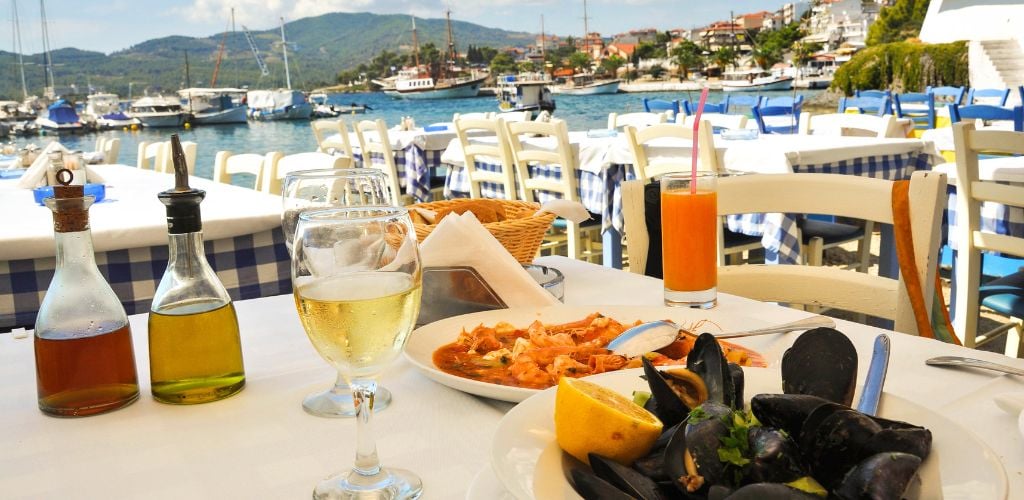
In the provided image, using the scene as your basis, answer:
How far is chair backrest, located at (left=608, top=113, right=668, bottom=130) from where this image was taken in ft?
18.5

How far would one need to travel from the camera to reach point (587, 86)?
97.6ft

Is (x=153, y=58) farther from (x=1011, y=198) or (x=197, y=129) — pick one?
(x=1011, y=198)

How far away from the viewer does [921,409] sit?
0.50 m

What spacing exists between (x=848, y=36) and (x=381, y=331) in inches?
920

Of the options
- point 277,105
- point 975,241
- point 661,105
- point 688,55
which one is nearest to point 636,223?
point 975,241

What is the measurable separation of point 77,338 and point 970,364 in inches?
30.3

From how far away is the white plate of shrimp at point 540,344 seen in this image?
68 cm

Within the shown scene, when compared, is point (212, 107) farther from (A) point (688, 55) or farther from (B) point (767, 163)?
(B) point (767, 163)

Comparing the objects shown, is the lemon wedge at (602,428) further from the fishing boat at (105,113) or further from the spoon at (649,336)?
the fishing boat at (105,113)

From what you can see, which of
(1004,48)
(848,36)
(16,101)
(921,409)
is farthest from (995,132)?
(16,101)

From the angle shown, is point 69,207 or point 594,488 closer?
point 594,488

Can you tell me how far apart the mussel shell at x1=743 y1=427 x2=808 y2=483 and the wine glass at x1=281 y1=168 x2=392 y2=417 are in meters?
0.39

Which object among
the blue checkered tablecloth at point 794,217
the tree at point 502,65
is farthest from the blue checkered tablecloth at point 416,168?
Answer: the tree at point 502,65

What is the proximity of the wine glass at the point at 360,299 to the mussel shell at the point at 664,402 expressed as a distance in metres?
0.15
